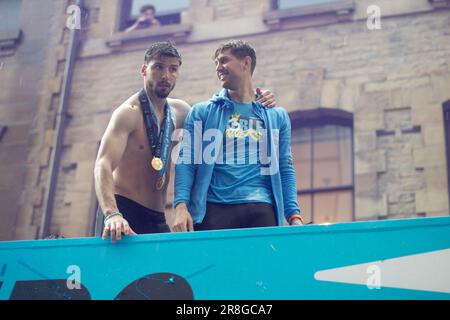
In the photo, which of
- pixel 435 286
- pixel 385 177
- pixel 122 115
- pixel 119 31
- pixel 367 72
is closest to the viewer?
pixel 435 286

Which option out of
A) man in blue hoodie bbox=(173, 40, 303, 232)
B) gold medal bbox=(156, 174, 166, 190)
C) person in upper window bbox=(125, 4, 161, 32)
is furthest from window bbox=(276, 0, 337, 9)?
gold medal bbox=(156, 174, 166, 190)

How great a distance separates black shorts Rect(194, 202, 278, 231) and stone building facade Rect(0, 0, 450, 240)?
4.31 meters

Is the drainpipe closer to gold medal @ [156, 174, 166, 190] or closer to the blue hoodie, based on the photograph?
gold medal @ [156, 174, 166, 190]

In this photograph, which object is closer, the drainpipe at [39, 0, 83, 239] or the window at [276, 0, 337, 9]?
the drainpipe at [39, 0, 83, 239]

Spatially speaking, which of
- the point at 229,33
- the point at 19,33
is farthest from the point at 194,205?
the point at 19,33

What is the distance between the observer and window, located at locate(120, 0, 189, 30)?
10.5 meters

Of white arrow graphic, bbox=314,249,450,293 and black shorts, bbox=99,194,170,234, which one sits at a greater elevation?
black shorts, bbox=99,194,170,234

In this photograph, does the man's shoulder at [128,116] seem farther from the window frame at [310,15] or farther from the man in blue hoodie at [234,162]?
the window frame at [310,15]

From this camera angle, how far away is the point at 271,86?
936 centimetres

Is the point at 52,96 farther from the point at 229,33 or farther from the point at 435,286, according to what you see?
the point at 435,286

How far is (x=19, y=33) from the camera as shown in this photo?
10828mm

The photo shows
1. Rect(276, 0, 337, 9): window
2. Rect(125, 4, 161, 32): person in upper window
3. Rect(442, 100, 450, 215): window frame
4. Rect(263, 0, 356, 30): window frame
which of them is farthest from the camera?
Rect(125, 4, 161, 32): person in upper window

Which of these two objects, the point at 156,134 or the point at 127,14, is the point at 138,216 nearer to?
the point at 156,134

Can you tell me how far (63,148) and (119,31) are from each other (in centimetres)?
197
